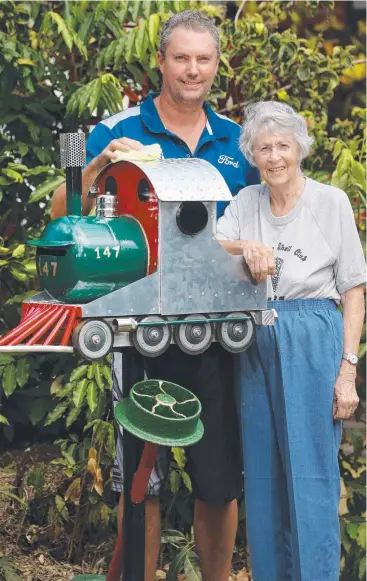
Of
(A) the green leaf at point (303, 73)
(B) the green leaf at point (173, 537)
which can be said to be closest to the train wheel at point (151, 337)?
(B) the green leaf at point (173, 537)

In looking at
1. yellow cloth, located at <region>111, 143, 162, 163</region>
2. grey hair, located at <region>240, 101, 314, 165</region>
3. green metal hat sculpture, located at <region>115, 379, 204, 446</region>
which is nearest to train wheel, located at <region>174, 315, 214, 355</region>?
green metal hat sculpture, located at <region>115, 379, 204, 446</region>

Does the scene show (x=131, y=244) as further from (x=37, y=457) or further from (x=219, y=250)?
(x=37, y=457)

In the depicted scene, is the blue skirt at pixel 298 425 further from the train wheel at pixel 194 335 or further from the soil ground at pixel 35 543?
the soil ground at pixel 35 543

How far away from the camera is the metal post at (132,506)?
3192mm

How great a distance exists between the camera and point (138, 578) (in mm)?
3258

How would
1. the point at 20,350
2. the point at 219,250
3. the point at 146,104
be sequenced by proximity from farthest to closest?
the point at 146,104, the point at 219,250, the point at 20,350

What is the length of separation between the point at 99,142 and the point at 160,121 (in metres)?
0.21

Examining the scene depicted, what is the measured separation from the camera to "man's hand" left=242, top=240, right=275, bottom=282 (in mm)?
3092

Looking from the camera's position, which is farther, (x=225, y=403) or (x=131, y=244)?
(x=225, y=403)

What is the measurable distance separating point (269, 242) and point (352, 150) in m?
1.59

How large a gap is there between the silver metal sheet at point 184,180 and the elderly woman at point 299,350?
1.07 ft

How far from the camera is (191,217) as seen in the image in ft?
9.96

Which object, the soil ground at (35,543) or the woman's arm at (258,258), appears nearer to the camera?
the woman's arm at (258,258)

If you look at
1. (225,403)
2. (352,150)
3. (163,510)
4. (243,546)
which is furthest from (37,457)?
(352,150)
